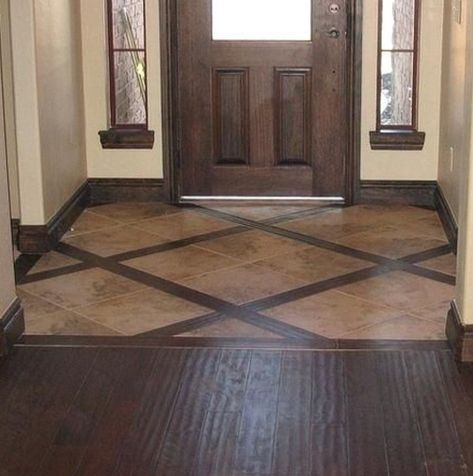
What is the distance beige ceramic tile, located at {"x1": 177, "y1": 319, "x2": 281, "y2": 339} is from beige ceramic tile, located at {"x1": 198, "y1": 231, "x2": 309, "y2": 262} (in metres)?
0.93

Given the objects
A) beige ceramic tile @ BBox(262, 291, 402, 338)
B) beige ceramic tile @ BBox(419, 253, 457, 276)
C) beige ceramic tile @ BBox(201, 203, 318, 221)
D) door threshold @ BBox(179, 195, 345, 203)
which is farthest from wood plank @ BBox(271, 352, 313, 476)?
door threshold @ BBox(179, 195, 345, 203)

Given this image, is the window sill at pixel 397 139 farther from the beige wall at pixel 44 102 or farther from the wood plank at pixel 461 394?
the wood plank at pixel 461 394

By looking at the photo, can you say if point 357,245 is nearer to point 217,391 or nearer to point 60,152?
point 60,152

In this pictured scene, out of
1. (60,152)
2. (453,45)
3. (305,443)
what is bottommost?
(305,443)

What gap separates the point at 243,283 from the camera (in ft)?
15.3

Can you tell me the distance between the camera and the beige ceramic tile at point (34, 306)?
167 inches

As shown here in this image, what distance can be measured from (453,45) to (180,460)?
312cm

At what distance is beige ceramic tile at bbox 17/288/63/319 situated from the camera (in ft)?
13.9

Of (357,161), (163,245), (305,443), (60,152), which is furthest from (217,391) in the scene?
(357,161)

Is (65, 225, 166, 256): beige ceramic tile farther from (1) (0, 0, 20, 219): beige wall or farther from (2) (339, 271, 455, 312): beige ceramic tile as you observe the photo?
(2) (339, 271, 455, 312): beige ceramic tile

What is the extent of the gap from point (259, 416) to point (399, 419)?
0.42 meters

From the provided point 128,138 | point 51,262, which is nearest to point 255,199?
point 128,138

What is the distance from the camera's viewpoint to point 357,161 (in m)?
6.09

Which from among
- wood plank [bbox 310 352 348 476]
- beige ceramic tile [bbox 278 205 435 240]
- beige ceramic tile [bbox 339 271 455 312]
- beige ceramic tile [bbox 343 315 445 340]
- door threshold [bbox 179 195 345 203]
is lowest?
wood plank [bbox 310 352 348 476]
